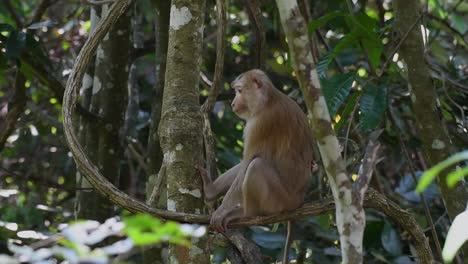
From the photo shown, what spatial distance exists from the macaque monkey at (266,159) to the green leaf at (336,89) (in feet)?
1.99

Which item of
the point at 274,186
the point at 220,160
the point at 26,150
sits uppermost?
the point at 26,150

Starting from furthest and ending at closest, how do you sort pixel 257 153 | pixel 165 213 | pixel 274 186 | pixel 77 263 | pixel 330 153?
pixel 257 153 → pixel 274 186 → pixel 165 213 → pixel 330 153 → pixel 77 263

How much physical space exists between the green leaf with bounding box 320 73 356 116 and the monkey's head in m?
0.87

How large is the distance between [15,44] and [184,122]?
209 cm

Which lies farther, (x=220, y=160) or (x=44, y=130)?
(x=44, y=130)

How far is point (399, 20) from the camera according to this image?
555 cm

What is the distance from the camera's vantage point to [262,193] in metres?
5.34

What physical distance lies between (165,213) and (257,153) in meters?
1.89

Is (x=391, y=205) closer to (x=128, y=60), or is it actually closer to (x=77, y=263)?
(x=77, y=263)

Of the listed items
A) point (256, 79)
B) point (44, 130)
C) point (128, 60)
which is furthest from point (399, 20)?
point (44, 130)

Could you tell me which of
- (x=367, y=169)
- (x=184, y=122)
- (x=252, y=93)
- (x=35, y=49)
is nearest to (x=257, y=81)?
(x=252, y=93)

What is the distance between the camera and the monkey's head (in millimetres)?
5898

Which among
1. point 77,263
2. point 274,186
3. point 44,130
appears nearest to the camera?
point 77,263

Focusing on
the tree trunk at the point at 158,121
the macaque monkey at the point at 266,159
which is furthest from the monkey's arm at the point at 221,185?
the tree trunk at the point at 158,121
